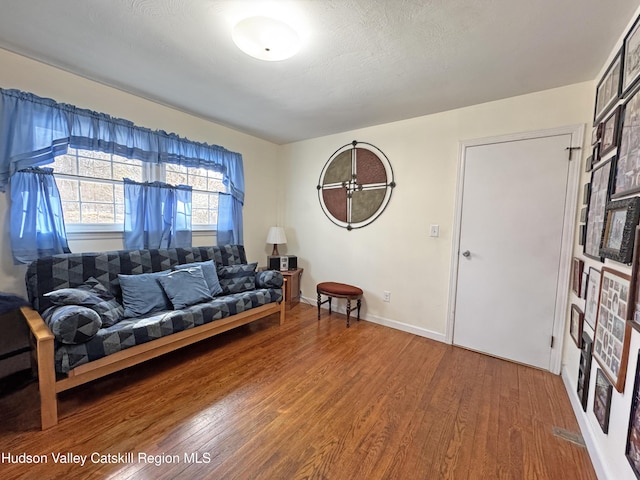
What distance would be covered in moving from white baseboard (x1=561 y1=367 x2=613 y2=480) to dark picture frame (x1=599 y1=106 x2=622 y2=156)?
1593 mm

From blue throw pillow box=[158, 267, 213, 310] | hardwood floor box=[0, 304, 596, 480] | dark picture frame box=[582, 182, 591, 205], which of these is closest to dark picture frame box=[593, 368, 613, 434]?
hardwood floor box=[0, 304, 596, 480]

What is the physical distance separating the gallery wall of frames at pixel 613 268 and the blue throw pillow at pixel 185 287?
9.03ft

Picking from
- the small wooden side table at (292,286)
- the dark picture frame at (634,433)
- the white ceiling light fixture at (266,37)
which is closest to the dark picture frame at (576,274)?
the dark picture frame at (634,433)

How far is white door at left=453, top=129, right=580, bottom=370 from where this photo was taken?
222 centimetres

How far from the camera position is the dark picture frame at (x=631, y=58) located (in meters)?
1.35

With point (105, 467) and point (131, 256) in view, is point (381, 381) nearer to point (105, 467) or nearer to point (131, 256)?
point (105, 467)

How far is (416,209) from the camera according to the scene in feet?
9.63

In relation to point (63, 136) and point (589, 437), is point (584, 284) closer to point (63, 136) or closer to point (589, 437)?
point (589, 437)

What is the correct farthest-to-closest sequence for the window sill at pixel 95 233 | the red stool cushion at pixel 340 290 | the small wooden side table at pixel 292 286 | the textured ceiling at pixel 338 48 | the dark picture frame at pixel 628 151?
the small wooden side table at pixel 292 286, the red stool cushion at pixel 340 290, the window sill at pixel 95 233, the textured ceiling at pixel 338 48, the dark picture frame at pixel 628 151

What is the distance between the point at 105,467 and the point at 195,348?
1.24 metres

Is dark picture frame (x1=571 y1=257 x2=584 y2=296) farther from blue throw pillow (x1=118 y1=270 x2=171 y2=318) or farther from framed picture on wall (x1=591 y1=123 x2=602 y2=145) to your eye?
blue throw pillow (x1=118 y1=270 x2=171 y2=318)

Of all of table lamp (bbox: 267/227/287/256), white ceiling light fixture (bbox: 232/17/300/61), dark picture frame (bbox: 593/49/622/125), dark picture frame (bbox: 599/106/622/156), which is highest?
white ceiling light fixture (bbox: 232/17/300/61)

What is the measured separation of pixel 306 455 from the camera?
1391 mm

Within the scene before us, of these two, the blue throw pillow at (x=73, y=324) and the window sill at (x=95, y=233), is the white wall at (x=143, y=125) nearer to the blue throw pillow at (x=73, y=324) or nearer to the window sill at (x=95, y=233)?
the window sill at (x=95, y=233)
